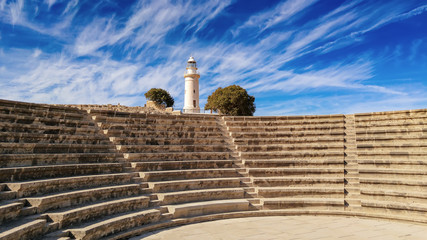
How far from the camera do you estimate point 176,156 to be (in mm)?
10305

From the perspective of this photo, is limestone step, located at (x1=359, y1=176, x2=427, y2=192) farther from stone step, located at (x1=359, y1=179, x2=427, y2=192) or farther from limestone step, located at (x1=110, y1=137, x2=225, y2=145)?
limestone step, located at (x1=110, y1=137, x2=225, y2=145)

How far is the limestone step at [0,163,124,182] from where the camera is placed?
6094 mm

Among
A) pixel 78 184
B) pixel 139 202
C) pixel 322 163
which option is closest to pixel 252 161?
pixel 322 163

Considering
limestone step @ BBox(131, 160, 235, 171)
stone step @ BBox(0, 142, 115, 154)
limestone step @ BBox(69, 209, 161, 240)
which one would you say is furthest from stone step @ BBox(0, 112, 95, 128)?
limestone step @ BBox(69, 209, 161, 240)

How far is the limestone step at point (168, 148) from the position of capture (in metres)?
9.62

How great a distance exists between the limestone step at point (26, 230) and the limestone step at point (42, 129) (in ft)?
11.9

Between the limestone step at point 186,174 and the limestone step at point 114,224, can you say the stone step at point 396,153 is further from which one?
the limestone step at point 114,224

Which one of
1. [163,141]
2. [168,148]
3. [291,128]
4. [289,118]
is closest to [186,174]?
[168,148]

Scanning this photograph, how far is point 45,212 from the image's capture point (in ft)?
18.9

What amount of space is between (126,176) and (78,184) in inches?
58.6

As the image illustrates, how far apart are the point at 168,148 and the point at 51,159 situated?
4.10 metres

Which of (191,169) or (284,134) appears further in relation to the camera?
(284,134)

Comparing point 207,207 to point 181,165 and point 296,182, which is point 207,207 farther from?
point 296,182

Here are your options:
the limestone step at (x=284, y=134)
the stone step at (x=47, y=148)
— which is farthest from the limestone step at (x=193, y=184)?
the limestone step at (x=284, y=134)
